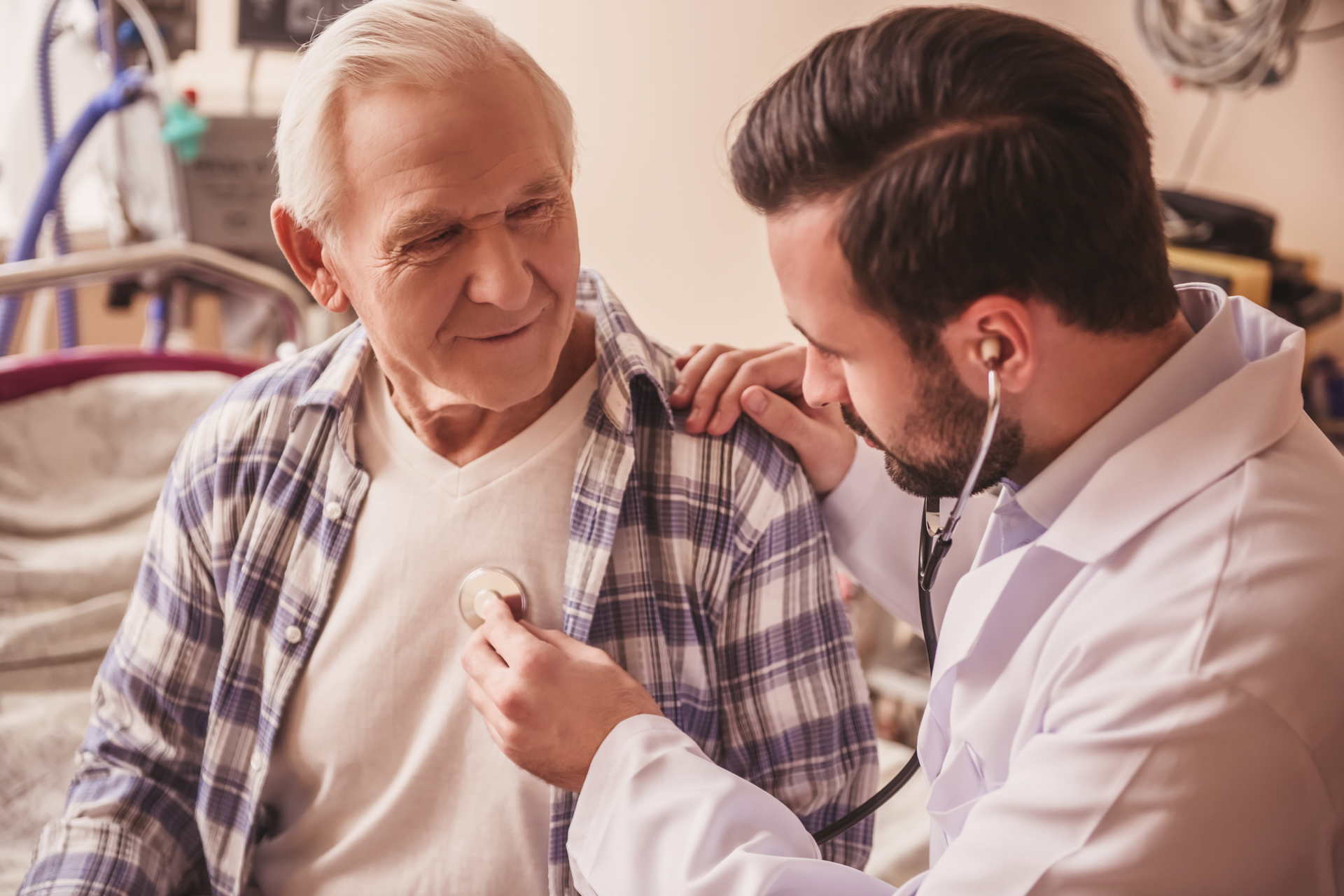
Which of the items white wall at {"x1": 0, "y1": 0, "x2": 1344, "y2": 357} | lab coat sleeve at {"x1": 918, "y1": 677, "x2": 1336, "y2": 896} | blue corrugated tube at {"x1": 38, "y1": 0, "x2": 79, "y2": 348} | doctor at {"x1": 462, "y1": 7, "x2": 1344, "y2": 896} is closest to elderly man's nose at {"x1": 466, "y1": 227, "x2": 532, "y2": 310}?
doctor at {"x1": 462, "y1": 7, "x2": 1344, "y2": 896}

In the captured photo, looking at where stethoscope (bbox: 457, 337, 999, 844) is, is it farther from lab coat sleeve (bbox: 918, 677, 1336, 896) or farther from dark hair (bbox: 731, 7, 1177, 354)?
lab coat sleeve (bbox: 918, 677, 1336, 896)

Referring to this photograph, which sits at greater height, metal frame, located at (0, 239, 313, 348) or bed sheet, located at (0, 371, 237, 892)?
metal frame, located at (0, 239, 313, 348)

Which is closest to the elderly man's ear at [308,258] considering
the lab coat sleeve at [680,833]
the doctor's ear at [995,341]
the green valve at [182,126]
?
the lab coat sleeve at [680,833]

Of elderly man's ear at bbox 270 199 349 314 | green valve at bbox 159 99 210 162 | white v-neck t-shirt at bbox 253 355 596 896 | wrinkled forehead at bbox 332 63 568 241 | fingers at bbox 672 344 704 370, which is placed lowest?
white v-neck t-shirt at bbox 253 355 596 896

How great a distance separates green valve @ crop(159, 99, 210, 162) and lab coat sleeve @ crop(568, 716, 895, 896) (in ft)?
6.88

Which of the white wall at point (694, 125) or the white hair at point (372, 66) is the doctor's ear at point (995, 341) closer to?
the white hair at point (372, 66)

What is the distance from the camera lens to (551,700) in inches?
39.0

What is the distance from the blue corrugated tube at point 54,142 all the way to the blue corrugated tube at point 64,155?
89 millimetres

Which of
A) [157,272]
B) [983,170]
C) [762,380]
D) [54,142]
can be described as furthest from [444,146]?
[54,142]

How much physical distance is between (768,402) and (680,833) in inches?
18.2

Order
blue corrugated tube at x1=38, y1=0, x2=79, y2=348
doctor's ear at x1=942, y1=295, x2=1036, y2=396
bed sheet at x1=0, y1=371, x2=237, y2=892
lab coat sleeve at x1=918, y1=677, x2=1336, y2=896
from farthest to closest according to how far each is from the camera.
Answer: blue corrugated tube at x1=38, y1=0, x2=79, y2=348 → bed sheet at x1=0, y1=371, x2=237, y2=892 → doctor's ear at x1=942, y1=295, x2=1036, y2=396 → lab coat sleeve at x1=918, y1=677, x2=1336, y2=896

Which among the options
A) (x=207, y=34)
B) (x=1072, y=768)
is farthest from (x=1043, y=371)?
(x=207, y=34)

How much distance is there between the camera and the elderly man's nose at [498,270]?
108cm

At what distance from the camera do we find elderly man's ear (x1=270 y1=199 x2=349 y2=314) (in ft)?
3.91
